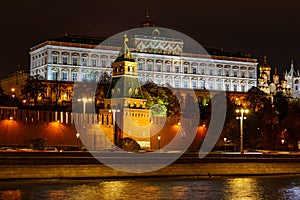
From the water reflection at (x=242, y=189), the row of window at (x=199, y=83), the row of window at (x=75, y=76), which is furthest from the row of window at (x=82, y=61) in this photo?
the water reflection at (x=242, y=189)

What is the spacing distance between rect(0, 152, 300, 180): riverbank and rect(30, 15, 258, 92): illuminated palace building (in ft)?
306

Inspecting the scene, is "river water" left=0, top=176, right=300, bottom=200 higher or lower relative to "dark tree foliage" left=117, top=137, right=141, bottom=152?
lower

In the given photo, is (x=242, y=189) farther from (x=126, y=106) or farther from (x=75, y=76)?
(x=75, y=76)

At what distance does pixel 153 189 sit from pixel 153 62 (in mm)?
114746

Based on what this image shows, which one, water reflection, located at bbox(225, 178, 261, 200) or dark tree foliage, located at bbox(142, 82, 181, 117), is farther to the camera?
dark tree foliage, located at bbox(142, 82, 181, 117)

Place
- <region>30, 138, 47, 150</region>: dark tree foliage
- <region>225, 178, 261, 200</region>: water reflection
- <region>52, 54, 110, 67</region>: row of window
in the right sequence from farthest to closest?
<region>52, 54, 110, 67</region>: row of window → <region>30, 138, 47, 150</region>: dark tree foliage → <region>225, 178, 261, 200</region>: water reflection

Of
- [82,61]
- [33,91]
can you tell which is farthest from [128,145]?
[82,61]

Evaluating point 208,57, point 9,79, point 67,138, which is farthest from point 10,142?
point 208,57

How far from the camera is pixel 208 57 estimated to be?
523 feet

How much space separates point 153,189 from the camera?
124 feet

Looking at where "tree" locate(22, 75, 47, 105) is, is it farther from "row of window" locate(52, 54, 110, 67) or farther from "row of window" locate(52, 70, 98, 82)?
"row of window" locate(52, 54, 110, 67)

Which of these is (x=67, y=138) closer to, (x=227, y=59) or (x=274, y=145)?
(x=274, y=145)

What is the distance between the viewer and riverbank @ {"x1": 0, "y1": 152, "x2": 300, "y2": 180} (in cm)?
3912

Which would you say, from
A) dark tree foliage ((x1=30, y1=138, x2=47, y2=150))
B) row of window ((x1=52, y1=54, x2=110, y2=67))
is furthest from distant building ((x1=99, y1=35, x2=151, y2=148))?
row of window ((x1=52, y1=54, x2=110, y2=67))
